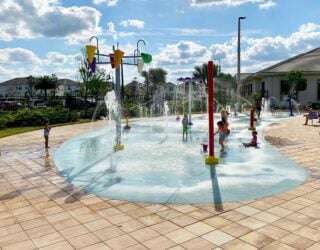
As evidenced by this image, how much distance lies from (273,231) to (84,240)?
303cm

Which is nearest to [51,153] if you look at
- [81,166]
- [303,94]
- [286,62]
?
[81,166]

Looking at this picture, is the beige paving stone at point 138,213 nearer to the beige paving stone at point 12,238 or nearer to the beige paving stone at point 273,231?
the beige paving stone at point 12,238

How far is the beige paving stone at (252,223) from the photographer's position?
6188mm

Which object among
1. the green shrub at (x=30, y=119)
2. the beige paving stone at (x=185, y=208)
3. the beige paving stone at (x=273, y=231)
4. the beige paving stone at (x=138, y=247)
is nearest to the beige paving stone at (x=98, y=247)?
the beige paving stone at (x=138, y=247)

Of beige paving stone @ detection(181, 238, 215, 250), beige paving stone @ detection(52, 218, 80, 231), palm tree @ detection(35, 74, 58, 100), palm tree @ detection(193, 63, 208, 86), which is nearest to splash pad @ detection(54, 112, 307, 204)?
beige paving stone @ detection(52, 218, 80, 231)

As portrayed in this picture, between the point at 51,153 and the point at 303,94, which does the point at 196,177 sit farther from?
the point at 303,94

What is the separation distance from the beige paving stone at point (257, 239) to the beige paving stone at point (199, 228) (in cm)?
59

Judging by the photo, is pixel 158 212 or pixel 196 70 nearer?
pixel 158 212

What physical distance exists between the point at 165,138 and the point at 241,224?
37.1 ft

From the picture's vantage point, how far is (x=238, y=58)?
31297 millimetres

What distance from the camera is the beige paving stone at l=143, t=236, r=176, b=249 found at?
5.52m

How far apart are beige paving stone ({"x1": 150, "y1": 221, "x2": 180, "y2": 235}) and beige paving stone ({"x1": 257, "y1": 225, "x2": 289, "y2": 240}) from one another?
141 centimetres

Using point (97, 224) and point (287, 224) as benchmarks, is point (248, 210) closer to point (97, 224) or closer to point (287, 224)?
point (287, 224)

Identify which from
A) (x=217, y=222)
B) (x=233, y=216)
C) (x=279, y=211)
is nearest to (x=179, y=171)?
(x=233, y=216)
